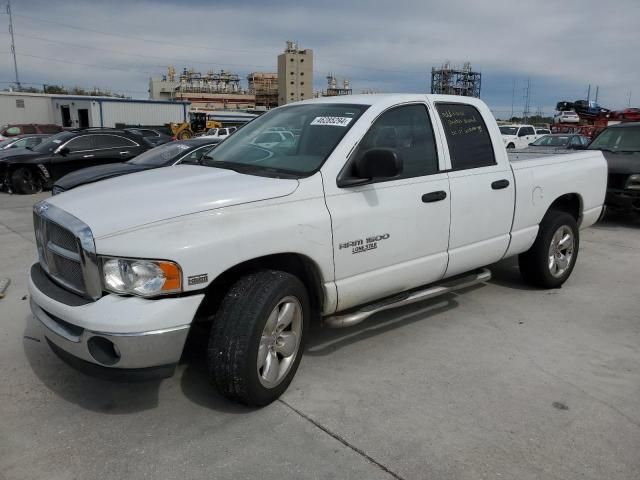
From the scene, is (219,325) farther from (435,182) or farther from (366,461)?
(435,182)

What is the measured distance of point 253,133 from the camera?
4293mm

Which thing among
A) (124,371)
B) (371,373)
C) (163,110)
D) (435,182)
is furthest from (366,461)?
(163,110)

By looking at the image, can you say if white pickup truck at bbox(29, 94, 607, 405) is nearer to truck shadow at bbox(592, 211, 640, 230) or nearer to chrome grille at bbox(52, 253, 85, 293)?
chrome grille at bbox(52, 253, 85, 293)

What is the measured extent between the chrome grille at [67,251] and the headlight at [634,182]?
8630 millimetres

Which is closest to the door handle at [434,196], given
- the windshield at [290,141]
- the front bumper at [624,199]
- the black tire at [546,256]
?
the windshield at [290,141]

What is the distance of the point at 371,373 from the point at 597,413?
4.57 ft

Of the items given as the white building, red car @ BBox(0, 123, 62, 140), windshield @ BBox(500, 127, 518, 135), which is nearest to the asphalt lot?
red car @ BBox(0, 123, 62, 140)

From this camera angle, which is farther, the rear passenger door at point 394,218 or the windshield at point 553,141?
the windshield at point 553,141

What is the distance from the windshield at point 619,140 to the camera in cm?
968

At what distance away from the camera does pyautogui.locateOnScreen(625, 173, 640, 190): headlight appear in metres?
8.67

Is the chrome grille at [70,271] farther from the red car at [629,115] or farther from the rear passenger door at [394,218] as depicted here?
the red car at [629,115]

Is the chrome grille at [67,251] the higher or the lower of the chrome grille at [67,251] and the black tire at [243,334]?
the higher

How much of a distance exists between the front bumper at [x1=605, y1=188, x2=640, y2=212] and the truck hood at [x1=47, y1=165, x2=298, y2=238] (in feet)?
24.5

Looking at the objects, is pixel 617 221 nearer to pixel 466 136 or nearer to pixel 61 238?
pixel 466 136
